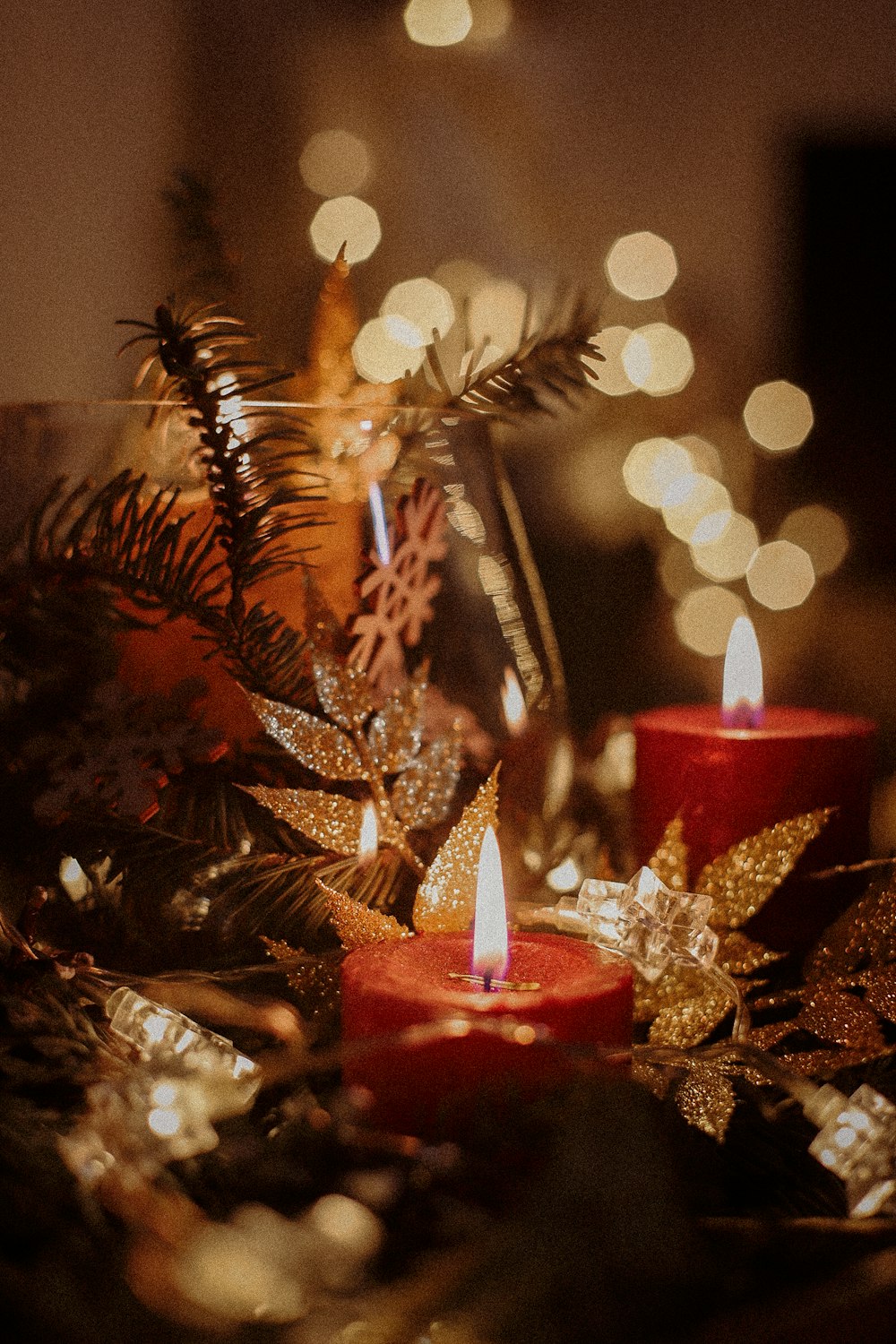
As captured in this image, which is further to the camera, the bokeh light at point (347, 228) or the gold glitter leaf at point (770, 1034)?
the bokeh light at point (347, 228)

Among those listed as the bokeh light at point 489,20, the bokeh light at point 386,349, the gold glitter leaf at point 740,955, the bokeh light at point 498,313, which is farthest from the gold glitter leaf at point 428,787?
the bokeh light at point 489,20

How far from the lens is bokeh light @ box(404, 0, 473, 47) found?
104cm

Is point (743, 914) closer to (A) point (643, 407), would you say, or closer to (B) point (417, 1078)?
(B) point (417, 1078)

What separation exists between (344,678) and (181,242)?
32 centimetres

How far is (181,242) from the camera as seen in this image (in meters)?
0.62

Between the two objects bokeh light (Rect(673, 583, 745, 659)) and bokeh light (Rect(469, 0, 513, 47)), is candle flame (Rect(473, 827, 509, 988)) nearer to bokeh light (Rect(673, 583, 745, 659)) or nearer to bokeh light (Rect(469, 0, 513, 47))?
bokeh light (Rect(673, 583, 745, 659))

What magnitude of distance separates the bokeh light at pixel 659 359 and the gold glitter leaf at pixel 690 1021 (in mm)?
719

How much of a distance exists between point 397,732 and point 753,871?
0.14 meters

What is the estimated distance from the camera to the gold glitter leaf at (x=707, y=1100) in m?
0.33

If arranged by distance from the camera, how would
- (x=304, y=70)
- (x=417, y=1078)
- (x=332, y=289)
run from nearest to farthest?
(x=417, y=1078)
(x=332, y=289)
(x=304, y=70)

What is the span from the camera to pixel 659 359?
1.05m

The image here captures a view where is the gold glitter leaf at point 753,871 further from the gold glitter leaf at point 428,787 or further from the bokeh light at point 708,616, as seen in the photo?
the bokeh light at point 708,616

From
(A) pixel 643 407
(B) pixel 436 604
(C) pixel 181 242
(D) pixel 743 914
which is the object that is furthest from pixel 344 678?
(A) pixel 643 407

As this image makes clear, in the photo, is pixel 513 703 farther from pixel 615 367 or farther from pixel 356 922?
pixel 615 367
